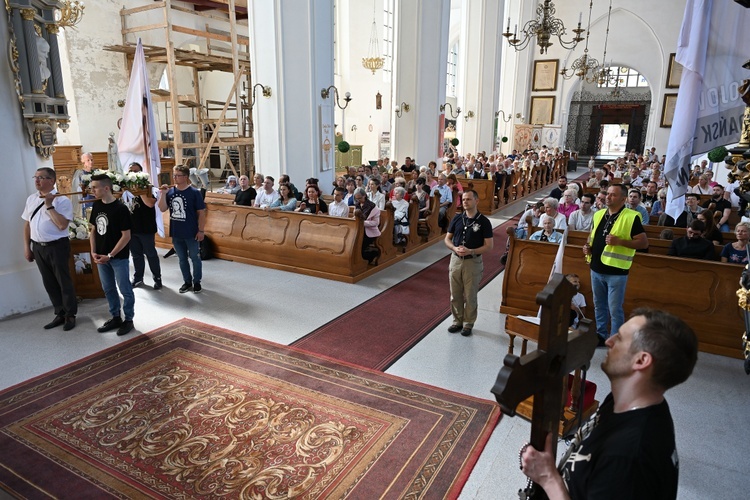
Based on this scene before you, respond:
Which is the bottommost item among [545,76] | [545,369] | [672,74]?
[545,369]

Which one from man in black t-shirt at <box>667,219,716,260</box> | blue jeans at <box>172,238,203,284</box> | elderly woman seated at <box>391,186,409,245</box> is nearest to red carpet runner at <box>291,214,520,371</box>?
elderly woman seated at <box>391,186,409,245</box>

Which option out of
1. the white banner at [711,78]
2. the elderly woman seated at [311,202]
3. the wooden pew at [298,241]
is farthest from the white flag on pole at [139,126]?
the white banner at [711,78]

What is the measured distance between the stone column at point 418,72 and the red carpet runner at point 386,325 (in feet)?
30.3

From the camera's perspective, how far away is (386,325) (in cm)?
611

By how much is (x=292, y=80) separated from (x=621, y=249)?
325 inches

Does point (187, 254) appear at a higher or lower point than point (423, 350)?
higher

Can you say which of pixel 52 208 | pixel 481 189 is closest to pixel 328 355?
pixel 52 208

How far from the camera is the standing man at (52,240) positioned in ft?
18.3

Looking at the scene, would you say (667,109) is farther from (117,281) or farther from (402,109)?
(117,281)

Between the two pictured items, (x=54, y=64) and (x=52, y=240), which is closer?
(x=52, y=240)

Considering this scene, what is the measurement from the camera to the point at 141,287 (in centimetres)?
736

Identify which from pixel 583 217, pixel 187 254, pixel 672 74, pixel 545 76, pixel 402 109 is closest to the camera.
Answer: pixel 187 254

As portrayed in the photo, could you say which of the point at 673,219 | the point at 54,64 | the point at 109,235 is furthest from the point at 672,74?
the point at 109,235

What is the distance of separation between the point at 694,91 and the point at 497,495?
327cm
